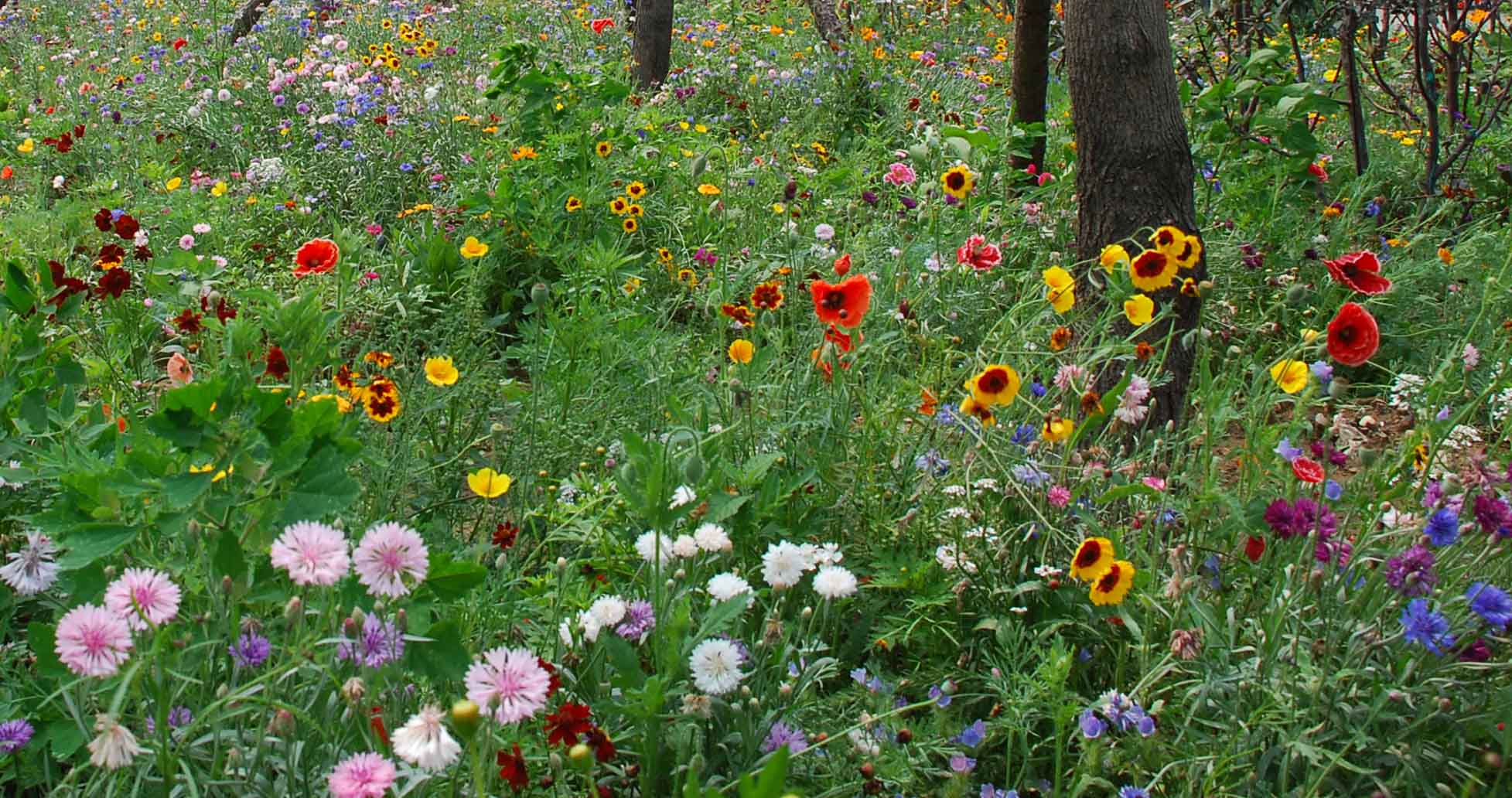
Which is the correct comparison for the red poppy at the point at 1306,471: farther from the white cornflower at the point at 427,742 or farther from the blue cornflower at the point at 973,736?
the white cornflower at the point at 427,742

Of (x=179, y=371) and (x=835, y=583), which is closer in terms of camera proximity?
(x=835, y=583)

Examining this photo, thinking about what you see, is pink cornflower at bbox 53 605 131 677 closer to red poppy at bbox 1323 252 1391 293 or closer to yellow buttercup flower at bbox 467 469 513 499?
yellow buttercup flower at bbox 467 469 513 499

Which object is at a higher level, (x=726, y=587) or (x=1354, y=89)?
(x=726, y=587)

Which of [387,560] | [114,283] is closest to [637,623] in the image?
[387,560]

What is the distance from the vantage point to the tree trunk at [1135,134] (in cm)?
289

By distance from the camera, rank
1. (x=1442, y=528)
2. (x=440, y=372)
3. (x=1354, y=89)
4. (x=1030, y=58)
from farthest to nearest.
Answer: (x=1354, y=89) < (x=1030, y=58) < (x=440, y=372) < (x=1442, y=528)

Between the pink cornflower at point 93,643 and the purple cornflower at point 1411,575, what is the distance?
1577 millimetres

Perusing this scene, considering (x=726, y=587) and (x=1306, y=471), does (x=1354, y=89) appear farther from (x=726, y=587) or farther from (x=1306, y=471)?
(x=726, y=587)

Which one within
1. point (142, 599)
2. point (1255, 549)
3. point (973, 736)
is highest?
point (142, 599)

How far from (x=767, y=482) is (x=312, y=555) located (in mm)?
884

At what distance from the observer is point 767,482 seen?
191 cm

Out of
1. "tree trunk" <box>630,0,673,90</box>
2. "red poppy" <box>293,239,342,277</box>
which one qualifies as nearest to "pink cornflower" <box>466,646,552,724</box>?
"red poppy" <box>293,239,342,277</box>

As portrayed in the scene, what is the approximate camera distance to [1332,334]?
191cm

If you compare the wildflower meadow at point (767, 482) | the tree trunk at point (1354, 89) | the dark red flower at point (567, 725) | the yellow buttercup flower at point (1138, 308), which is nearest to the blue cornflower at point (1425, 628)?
the wildflower meadow at point (767, 482)
